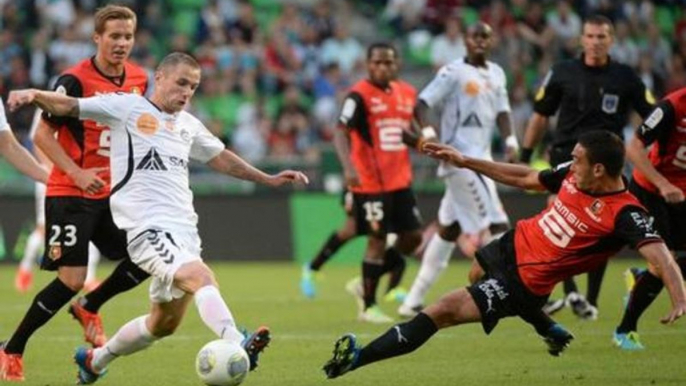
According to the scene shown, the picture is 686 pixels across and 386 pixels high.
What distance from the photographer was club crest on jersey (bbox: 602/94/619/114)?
12859mm

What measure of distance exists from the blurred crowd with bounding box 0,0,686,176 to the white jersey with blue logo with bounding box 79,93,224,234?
48.7 feet

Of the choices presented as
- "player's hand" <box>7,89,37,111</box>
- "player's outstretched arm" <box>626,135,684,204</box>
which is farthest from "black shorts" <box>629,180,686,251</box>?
"player's hand" <box>7,89,37,111</box>

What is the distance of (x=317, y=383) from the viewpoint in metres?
9.27

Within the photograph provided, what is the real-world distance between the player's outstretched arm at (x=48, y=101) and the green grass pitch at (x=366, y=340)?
177 centimetres

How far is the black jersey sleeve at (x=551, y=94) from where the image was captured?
42.5 ft

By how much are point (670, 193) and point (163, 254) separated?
381cm

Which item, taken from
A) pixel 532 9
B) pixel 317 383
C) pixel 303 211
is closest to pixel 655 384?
pixel 317 383

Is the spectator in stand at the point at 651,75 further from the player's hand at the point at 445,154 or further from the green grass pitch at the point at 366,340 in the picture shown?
the player's hand at the point at 445,154

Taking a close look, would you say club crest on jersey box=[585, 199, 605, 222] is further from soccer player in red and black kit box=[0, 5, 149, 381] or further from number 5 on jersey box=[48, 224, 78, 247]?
number 5 on jersey box=[48, 224, 78, 247]

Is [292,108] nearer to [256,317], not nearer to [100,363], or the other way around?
[256,317]

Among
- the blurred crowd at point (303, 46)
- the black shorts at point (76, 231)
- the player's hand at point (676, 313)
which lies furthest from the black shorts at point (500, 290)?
the blurred crowd at point (303, 46)

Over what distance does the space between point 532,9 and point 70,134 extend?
55.9 feet

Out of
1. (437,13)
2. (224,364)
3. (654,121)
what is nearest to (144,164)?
(224,364)

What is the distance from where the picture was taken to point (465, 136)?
14398 millimetres
